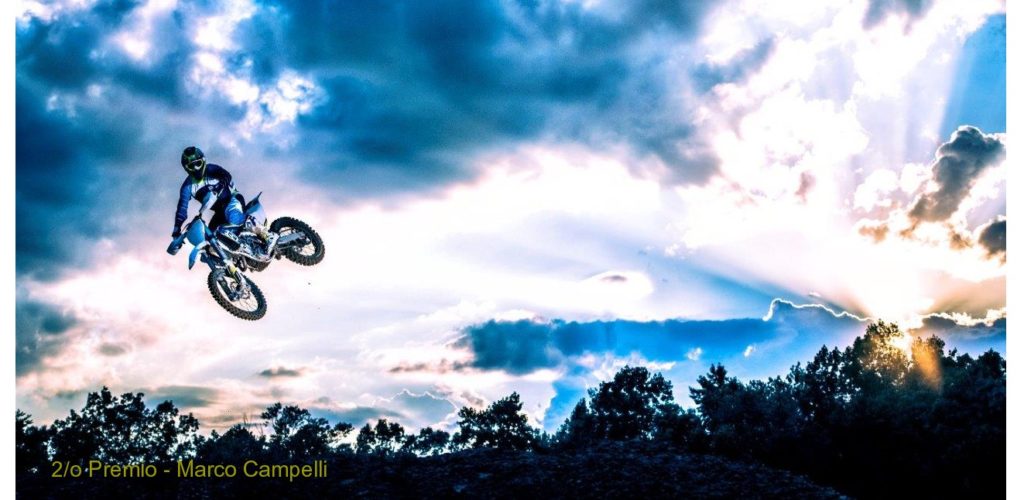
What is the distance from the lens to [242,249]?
57.5 ft

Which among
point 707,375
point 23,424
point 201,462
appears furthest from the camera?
point 707,375

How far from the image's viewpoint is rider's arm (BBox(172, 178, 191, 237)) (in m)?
16.0

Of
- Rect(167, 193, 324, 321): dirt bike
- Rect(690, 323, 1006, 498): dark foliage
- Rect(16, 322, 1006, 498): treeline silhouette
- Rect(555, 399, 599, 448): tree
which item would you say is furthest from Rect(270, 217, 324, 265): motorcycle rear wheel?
Rect(555, 399, 599, 448): tree

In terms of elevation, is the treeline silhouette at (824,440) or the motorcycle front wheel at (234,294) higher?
the motorcycle front wheel at (234,294)

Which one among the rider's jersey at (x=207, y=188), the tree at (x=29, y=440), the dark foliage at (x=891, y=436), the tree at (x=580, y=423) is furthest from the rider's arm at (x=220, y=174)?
the tree at (x=580, y=423)

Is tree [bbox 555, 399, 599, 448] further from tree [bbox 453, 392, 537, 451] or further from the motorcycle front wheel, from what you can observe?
the motorcycle front wheel

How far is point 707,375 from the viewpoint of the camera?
57344mm

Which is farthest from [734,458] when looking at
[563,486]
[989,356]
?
Result: [989,356]

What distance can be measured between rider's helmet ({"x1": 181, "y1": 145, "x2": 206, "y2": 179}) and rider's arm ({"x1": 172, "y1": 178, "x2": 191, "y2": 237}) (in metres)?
0.30

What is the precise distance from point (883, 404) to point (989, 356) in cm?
2481

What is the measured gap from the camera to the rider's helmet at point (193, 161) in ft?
51.6

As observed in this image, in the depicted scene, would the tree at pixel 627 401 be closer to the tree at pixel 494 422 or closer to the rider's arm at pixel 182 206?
the tree at pixel 494 422

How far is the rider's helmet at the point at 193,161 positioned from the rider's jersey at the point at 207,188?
18cm

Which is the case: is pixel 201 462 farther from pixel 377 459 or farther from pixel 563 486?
pixel 563 486
